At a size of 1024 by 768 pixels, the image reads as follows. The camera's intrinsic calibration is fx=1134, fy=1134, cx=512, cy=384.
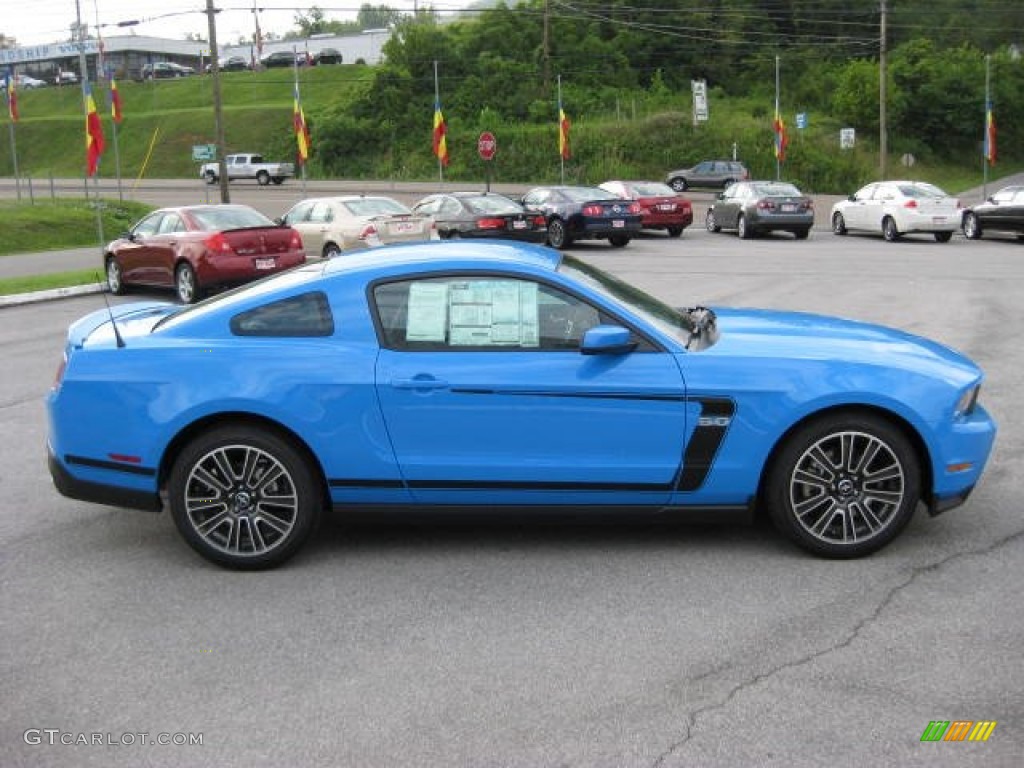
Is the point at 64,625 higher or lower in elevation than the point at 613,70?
lower

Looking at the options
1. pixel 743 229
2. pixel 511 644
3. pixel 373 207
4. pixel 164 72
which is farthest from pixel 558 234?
pixel 164 72

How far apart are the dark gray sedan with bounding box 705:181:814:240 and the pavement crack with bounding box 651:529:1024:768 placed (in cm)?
2504

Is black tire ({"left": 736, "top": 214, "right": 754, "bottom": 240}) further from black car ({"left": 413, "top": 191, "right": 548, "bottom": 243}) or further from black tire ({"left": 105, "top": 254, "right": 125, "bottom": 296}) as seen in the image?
black tire ({"left": 105, "top": 254, "right": 125, "bottom": 296})

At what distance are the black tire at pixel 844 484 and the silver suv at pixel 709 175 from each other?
4960 centimetres

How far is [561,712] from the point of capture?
385 centimetres

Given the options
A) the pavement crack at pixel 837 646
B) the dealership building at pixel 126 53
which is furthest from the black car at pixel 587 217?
the dealership building at pixel 126 53

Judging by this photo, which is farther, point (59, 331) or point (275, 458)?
point (59, 331)

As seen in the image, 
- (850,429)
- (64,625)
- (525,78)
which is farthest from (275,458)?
(525,78)

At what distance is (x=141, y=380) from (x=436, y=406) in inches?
55.8

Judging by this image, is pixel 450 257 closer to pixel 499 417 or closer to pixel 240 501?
pixel 499 417

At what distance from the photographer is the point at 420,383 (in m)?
5.22

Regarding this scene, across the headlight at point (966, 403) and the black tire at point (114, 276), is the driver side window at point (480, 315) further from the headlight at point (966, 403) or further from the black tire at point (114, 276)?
the black tire at point (114, 276)

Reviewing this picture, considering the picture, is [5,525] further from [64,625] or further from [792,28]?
[792,28]

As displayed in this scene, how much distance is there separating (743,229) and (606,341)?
26.5 metres
